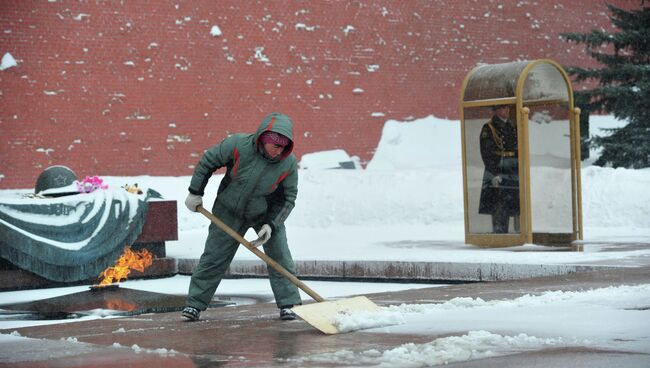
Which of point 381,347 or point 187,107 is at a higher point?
point 187,107

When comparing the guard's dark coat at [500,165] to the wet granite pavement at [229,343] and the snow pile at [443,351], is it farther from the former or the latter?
the snow pile at [443,351]

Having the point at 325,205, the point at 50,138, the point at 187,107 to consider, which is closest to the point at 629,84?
the point at 325,205

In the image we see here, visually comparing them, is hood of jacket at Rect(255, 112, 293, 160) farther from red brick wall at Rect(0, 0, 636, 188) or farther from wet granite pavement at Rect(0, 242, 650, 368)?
red brick wall at Rect(0, 0, 636, 188)

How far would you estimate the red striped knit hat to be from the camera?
22.5 ft

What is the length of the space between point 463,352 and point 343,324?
1.27 m

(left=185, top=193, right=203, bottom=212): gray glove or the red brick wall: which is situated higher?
the red brick wall

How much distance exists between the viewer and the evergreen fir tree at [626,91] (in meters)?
20.3

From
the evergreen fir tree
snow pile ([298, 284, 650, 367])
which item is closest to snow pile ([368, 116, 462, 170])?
the evergreen fir tree

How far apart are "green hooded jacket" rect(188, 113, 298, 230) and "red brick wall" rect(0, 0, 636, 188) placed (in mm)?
11086

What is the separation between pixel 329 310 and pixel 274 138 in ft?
3.59

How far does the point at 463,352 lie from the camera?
505 centimetres

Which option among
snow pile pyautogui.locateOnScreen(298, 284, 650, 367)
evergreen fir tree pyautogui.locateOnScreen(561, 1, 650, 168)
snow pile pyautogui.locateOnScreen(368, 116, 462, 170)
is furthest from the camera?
snow pile pyautogui.locateOnScreen(368, 116, 462, 170)

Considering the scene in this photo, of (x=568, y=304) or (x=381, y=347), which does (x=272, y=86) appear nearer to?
(x=568, y=304)

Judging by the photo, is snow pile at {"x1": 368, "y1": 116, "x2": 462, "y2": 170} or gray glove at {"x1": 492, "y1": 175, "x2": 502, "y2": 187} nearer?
gray glove at {"x1": 492, "y1": 175, "x2": 502, "y2": 187}
